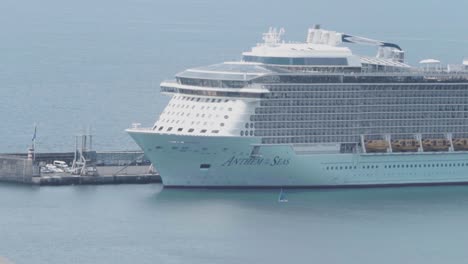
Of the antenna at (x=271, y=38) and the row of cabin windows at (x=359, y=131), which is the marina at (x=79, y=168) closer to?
the row of cabin windows at (x=359, y=131)

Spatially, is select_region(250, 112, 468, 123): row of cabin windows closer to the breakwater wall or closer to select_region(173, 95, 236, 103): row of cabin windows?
select_region(173, 95, 236, 103): row of cabin windows

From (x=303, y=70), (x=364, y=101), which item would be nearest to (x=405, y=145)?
(x=364, y=101)

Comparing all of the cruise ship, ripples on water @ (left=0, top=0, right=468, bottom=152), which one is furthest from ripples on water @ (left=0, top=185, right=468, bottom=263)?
ripples on water @ (left=0, top=0, right=468, bottom=152)

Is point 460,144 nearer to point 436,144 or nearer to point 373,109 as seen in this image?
point 436,144

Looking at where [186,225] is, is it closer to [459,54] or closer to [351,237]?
[351,237]

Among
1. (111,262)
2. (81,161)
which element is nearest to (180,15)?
(81,161)

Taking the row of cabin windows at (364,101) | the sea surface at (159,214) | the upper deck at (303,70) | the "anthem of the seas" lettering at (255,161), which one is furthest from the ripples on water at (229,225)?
the upper deck at (303,70)
